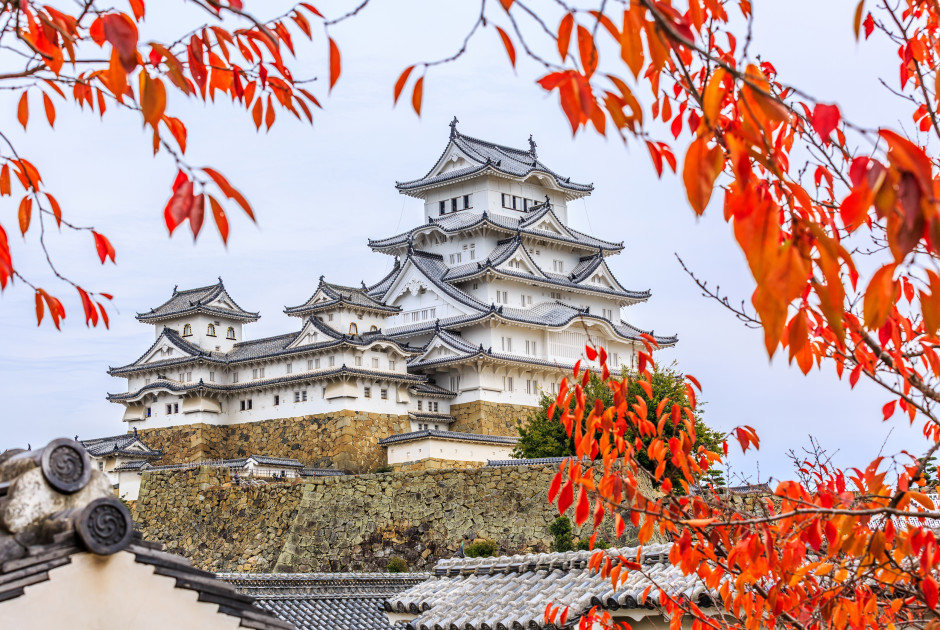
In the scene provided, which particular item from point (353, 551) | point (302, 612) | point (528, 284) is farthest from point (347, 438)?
point (302, 612)

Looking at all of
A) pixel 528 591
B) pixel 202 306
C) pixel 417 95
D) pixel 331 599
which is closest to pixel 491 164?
pixel 202 306

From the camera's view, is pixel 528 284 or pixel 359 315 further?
pixel 528 284

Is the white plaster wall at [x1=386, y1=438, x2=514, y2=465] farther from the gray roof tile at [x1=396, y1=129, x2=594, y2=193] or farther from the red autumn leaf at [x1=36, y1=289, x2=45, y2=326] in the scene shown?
the red autumn leaf at [x1=36, y1=289, x2=45, y2=326]

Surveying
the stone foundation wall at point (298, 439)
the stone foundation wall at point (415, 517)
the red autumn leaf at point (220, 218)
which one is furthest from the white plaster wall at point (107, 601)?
the stone foundation wall at point (298, 439)

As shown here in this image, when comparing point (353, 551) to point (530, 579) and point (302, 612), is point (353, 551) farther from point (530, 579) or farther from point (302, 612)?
point (530, 579)

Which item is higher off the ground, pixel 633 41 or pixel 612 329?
pixel 612 329

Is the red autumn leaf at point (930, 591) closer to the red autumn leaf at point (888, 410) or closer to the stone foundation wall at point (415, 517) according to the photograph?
the red autumn leaf at point (888, 410)

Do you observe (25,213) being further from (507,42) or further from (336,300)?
(336,300)
